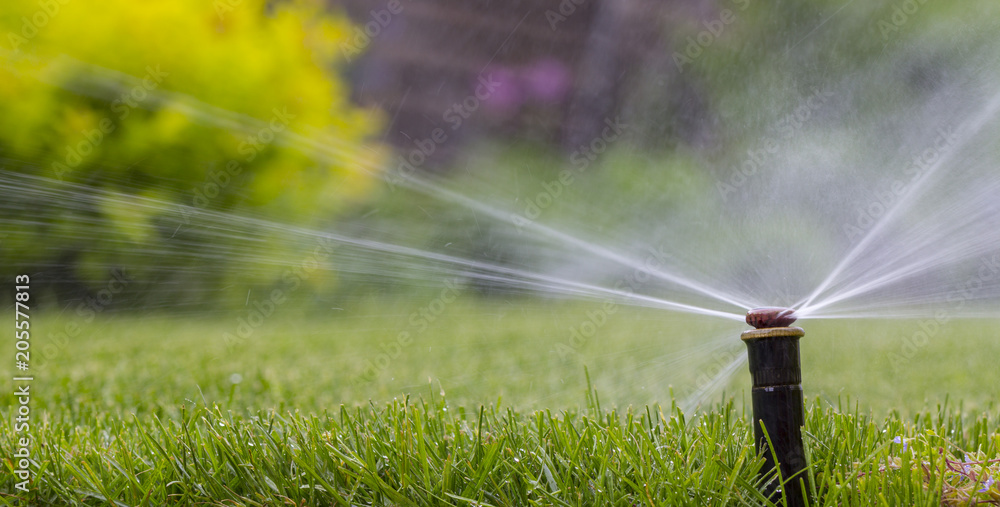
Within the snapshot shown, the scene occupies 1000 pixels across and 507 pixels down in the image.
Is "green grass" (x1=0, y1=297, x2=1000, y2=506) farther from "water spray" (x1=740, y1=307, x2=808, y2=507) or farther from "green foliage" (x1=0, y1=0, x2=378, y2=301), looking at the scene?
"green foliage" (x1=0, y1=0, x2=378, y2=301)

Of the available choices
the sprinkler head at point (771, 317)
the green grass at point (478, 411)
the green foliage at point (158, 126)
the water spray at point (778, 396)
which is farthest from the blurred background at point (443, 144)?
the sprinkler head at point (771, 317)

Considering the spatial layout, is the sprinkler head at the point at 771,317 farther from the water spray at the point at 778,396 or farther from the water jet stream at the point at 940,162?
the water jet stream at the point at 940,162

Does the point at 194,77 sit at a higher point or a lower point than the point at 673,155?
higher

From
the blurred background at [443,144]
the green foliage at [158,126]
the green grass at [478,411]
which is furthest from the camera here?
the green foliage at [158,126]

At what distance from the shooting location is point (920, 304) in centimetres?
609

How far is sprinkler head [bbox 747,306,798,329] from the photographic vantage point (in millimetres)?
1390

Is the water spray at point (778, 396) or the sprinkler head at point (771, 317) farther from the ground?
the sprinkler head at point (771, 317)

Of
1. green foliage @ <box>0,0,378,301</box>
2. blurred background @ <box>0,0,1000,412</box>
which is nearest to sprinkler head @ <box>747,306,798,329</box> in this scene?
blurred background @ <box>0,0,1000,412</box>

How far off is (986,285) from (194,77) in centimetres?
670

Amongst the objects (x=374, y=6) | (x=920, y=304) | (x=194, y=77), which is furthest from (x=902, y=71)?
(x=374, y=6)

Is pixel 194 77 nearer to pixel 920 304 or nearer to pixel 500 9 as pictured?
pixel 500 9

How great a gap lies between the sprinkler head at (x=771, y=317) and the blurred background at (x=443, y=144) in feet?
11.4

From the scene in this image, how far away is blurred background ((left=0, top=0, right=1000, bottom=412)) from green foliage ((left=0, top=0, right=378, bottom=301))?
20 mm

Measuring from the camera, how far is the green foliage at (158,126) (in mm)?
6633
